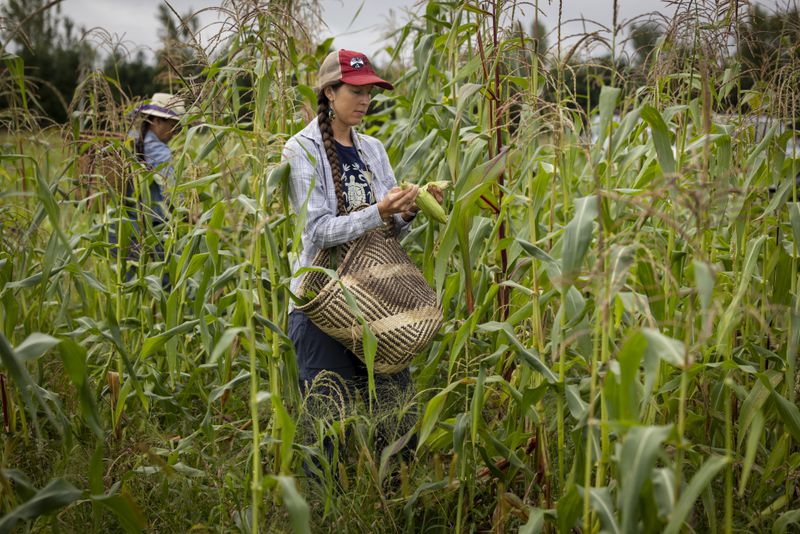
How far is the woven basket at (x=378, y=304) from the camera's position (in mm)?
2779

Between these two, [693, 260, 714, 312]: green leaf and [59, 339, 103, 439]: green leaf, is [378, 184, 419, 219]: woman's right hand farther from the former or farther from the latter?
[693, 260, 714, 312]: green leaf

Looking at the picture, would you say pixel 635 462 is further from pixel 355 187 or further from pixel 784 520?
pixel 355 187

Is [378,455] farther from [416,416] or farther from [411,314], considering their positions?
[411,314]

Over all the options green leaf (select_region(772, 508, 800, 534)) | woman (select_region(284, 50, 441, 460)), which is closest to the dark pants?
woman (select_region(284, 50, 441, 460))

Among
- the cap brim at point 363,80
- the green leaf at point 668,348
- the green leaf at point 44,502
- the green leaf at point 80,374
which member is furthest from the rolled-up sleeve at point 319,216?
the green leaf at point 668,348

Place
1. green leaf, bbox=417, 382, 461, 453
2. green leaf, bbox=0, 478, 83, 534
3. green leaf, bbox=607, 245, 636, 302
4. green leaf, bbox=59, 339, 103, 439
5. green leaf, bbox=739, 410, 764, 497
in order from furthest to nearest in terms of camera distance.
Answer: green leaf, bbox=417, 382, 461, 453 < green leaf, bbox=739, 410, 764, 497 < green leaf, bbox=59, 339, 103, 439 < green leaf, bbox=0, 478, 83, 534 < green leaf, bbox=607, 245, 636, 302

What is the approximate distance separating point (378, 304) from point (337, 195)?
504 mm

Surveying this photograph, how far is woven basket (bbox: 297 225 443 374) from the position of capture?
278 cm

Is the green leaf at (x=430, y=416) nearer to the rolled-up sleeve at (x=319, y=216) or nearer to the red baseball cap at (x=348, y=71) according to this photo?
the rolled-up sleeve at (x=319, y=216)

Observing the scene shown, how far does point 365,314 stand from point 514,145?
0.84 meters

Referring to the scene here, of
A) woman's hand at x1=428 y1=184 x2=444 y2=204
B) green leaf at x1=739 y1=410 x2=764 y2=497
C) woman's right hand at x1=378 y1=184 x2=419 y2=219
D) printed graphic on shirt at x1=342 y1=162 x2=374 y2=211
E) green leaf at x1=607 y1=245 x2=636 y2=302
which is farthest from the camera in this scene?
printed graphic on shirt at x1=342 y1=162 x2=374 y2=211

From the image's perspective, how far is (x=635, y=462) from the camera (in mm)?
1571

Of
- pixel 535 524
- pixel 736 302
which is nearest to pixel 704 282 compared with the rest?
pixel 736 302

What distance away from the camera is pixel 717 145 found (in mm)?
2781
